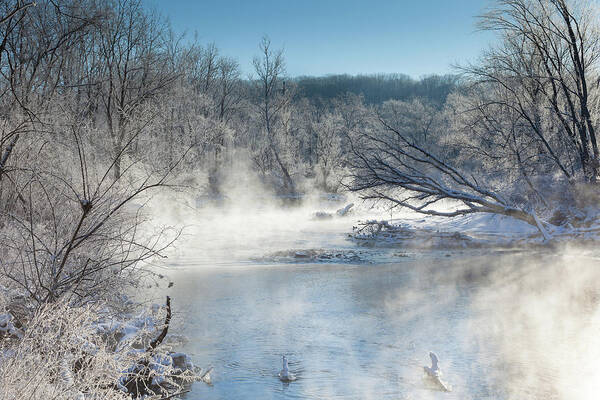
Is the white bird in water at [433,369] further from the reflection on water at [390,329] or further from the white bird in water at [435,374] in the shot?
the reflection on water at [390,329]

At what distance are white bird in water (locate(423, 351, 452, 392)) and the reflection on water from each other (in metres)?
0.11

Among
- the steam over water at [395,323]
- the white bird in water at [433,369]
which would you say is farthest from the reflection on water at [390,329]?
the white bird in water at [433,369]

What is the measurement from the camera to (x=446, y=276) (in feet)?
35.5

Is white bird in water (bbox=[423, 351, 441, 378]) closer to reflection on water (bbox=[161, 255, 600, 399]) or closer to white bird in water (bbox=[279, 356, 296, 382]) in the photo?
reflection on water (bbox=[161, 255, 600, 399])

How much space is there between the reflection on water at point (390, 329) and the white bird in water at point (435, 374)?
11 centimetres

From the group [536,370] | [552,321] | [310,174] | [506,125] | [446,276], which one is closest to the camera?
[536,370]

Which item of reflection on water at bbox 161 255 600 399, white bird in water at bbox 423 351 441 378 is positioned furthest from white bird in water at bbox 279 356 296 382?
white bird in water at bbox 423 351 441 378

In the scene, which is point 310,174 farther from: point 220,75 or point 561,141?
point 561,141

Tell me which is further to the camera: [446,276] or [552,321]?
[446,276]

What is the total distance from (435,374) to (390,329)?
5.91ft

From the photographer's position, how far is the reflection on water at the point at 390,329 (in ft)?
18.4

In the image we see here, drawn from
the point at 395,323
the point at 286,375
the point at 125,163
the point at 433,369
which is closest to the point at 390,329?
the point at 395,323

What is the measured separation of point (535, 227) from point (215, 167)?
93.5ft

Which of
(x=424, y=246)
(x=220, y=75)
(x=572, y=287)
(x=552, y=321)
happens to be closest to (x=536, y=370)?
(x=552, y=321)
